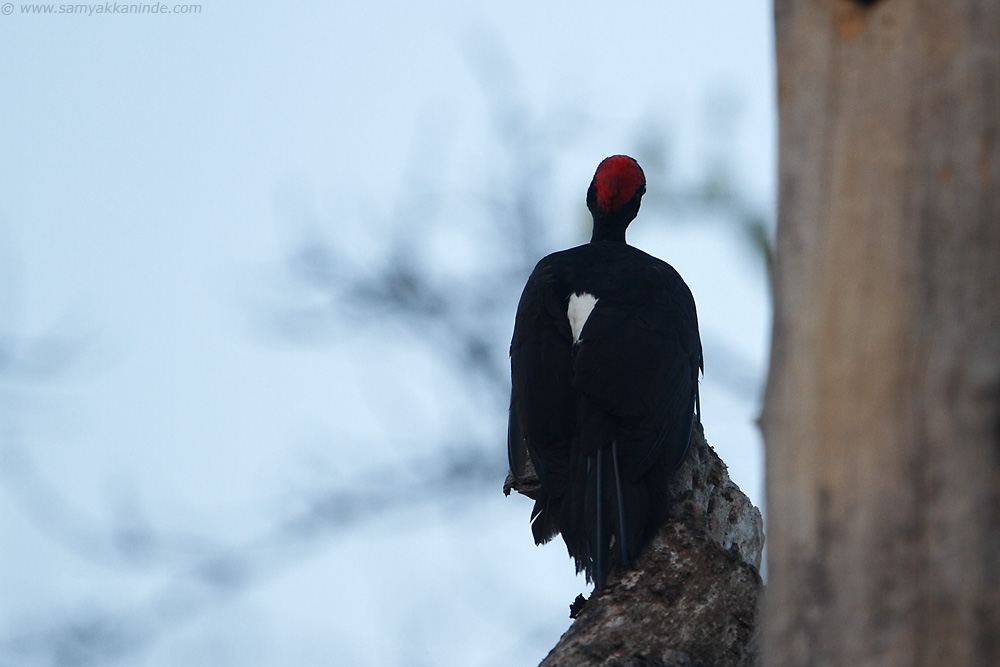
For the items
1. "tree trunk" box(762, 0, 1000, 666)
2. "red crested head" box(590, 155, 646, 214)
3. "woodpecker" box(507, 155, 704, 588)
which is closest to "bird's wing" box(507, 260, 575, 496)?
"woodpecker" box(507, 155, 704, 588)

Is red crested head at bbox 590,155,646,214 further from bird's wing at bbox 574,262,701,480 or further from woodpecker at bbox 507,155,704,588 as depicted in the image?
bird's wing at bbox 574,262,701,480

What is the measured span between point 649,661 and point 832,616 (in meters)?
1.16

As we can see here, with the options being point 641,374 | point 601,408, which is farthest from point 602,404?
point 641,374

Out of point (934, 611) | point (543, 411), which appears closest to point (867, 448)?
point (934, 611)

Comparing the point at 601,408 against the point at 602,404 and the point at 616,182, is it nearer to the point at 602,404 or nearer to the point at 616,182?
the point at 602,404

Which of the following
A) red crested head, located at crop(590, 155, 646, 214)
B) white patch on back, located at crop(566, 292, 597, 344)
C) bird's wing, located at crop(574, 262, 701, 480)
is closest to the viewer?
bird's wing, located at crop(574, 262, 701, 480)

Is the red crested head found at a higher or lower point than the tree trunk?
higher

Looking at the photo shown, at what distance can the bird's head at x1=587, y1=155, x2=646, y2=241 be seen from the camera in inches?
189

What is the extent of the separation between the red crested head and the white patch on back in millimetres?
1252

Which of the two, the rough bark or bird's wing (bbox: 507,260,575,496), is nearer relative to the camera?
the rough bark

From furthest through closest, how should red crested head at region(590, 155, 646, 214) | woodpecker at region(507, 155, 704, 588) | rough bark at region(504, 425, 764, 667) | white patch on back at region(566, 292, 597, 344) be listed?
red crested head at region(590, 155, 646, 214) < white patch on back at region(566, 292, 597, 344) < woodpecker at region(507, 155, 704, 588) < rough bark at region(504, 425, 764, 667)

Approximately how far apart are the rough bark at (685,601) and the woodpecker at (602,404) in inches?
3.0

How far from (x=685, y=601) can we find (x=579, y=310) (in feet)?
3.63

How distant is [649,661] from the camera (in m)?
→ 2.63
